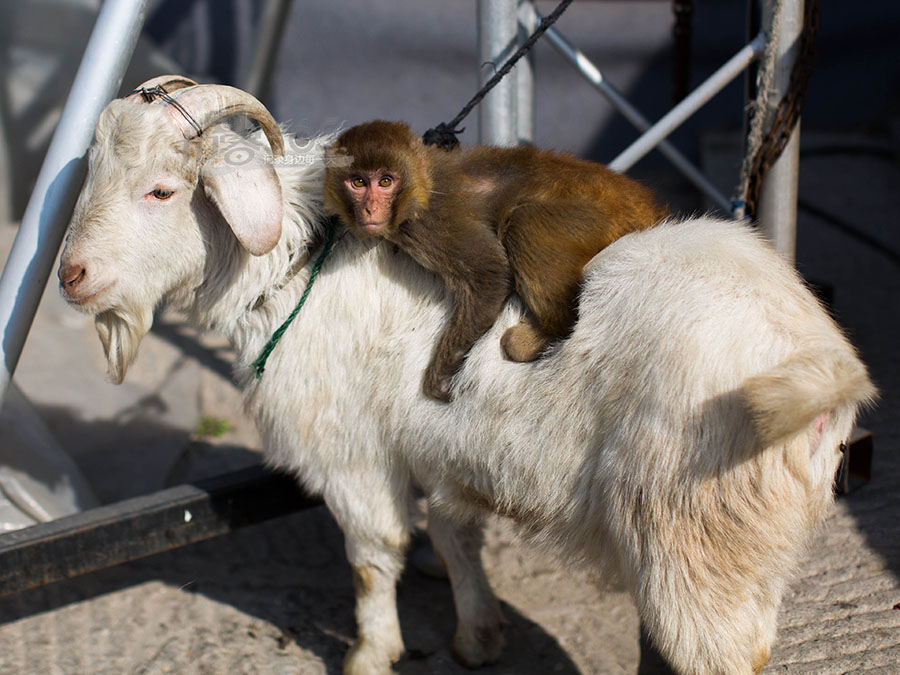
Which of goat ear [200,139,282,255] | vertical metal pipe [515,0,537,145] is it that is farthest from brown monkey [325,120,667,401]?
vertical metal pipe [515,0,537,145]

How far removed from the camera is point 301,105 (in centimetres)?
652

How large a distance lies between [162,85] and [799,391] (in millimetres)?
1910

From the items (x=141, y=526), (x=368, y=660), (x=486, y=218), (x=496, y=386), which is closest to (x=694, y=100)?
(x=486, y=218)

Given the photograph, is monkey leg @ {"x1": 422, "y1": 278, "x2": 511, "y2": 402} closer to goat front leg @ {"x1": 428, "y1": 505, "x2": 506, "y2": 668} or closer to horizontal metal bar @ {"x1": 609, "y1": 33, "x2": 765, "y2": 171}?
goat front leg @ {"x1": 428, "y1": 505, "x2": 506, "y2": 668}

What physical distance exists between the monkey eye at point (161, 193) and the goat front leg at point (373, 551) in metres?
1.00

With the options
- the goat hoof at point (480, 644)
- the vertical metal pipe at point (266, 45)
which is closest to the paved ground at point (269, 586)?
the goat hoof at point (480, 644)

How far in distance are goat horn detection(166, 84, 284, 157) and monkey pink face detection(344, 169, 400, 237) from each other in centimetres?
31

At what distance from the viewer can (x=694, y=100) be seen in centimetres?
312

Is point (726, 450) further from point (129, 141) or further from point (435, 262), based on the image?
point (129, 141)

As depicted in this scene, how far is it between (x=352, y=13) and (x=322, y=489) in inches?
176

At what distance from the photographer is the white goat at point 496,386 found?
196 cm

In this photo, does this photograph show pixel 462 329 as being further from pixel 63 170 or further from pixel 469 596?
pixel 63 170

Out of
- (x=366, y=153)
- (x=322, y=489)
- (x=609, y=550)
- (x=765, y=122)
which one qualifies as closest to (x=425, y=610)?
(x=322, y=489)

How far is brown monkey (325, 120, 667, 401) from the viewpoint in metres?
2.26
